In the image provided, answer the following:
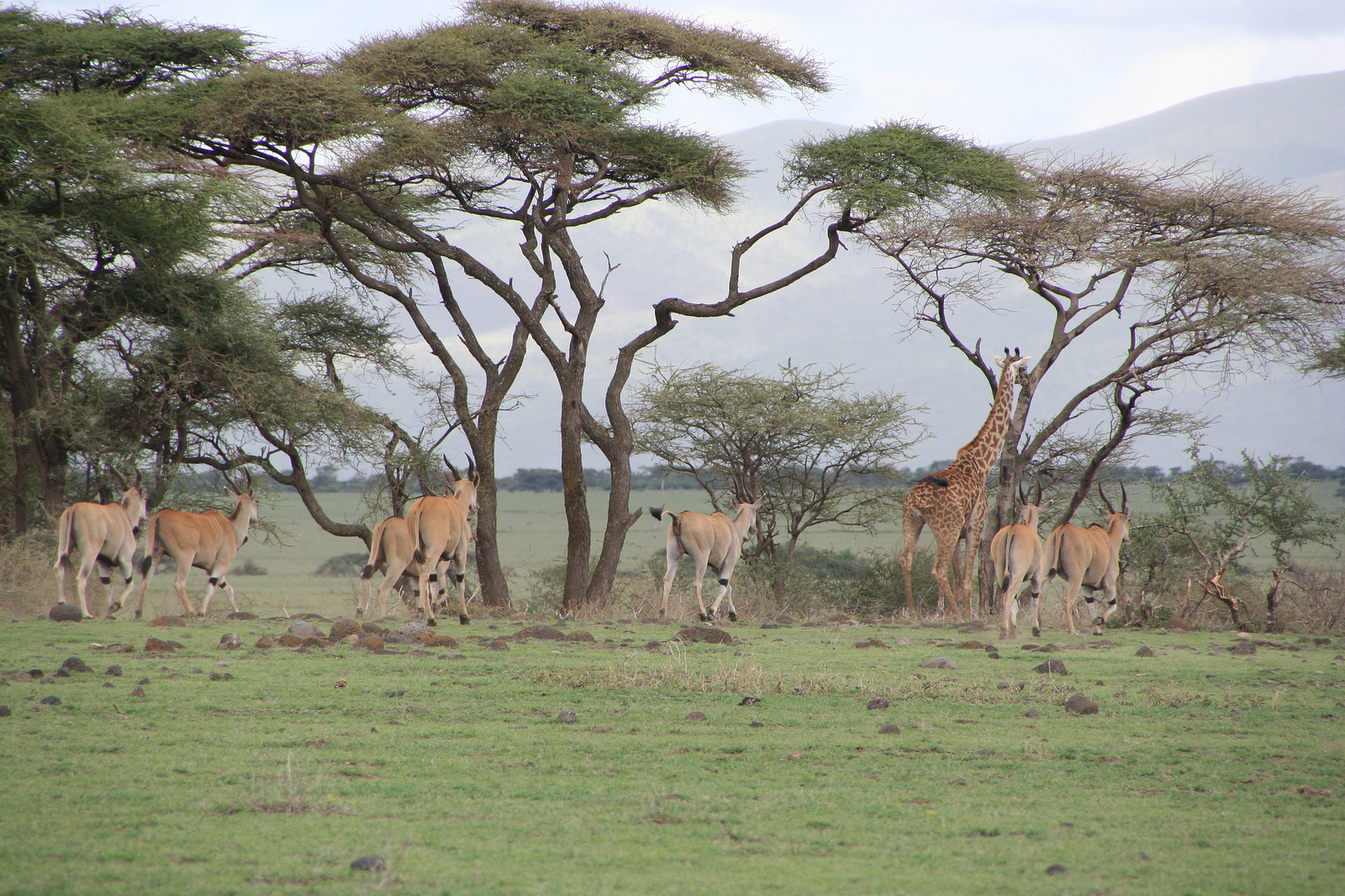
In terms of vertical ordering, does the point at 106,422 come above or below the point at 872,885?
above

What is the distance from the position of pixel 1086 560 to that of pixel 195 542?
9.84m

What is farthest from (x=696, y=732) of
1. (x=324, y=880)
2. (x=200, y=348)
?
(x=200, y=348)

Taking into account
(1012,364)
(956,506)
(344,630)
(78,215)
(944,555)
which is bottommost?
(344,630)

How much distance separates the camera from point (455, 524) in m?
13.0

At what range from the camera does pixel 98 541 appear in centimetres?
1224

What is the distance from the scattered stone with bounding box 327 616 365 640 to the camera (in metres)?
10.2

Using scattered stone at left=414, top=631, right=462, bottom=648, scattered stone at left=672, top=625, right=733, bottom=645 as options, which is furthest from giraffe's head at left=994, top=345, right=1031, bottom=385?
scattered stone at left=414, top=631, right=462, bottom=648

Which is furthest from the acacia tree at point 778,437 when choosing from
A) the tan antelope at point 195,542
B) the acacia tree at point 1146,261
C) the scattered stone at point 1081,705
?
the scattered stone at point 1081,705

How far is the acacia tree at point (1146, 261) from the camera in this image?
17.7 metres

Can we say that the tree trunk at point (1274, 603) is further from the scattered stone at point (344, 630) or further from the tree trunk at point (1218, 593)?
the scattered stone at point (344, 630)

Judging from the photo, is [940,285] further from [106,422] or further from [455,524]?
[106,422]

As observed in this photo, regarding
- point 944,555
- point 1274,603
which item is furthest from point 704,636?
point 1274,603

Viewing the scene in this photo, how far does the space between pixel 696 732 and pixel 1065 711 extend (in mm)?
2498

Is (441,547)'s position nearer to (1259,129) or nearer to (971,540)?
(971,540)
